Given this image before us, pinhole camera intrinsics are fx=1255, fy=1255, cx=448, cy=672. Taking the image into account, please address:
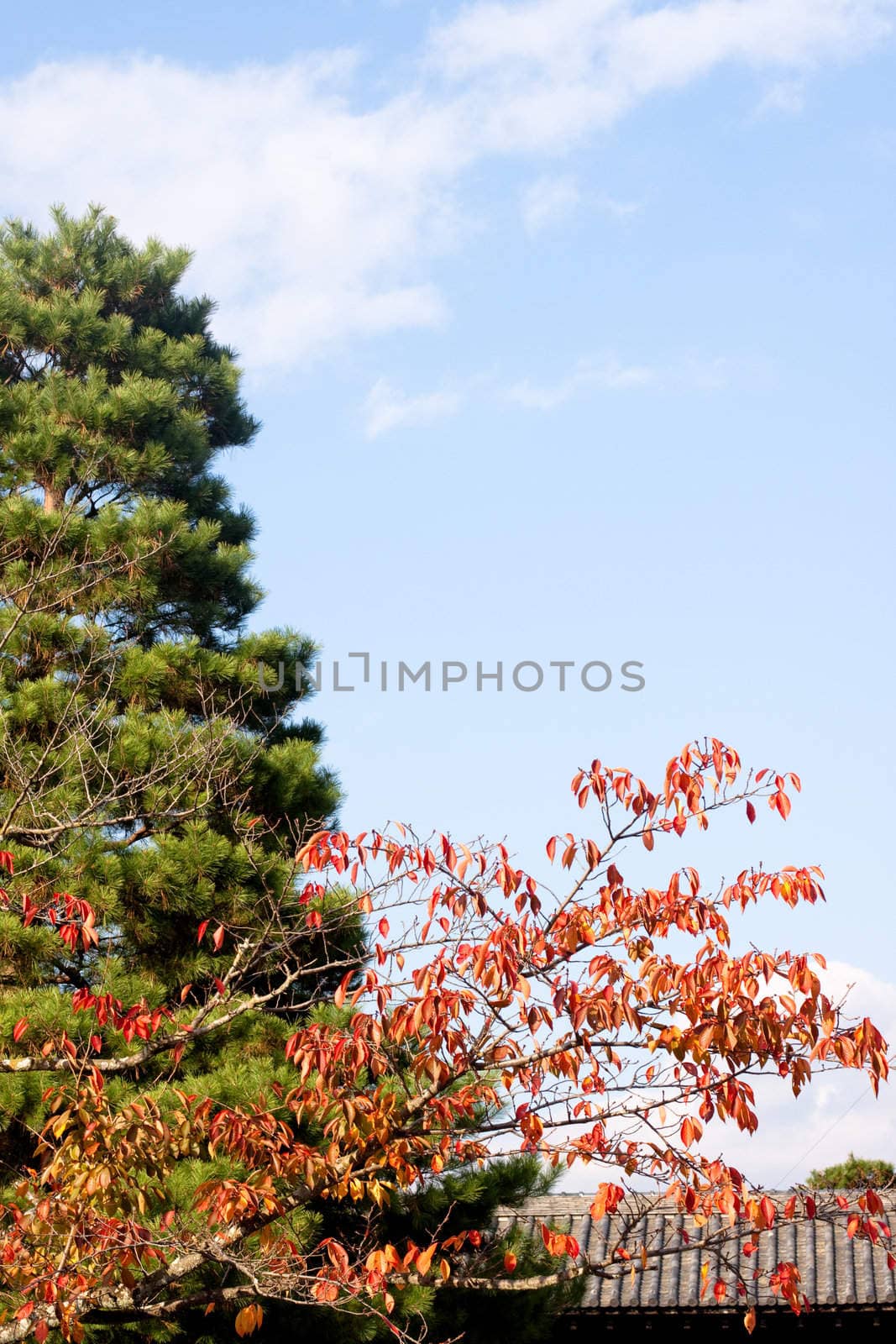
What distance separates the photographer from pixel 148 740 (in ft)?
26.9

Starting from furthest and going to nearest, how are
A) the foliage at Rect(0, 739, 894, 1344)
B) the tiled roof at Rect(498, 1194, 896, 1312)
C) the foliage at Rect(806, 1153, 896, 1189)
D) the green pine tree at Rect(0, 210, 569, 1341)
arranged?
1. the foliage at Rect(806, 1153, 896, 1189)
2. the tiled roof at Rect(498, 1194, 896, 1312)
3. the green pine tree at Rect(0, 210, 569, 1341)
4. the foliage at Rect(0, 739, 894, 1344)

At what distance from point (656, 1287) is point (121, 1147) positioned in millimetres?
6693

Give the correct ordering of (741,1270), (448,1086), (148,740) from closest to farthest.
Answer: (448,1086), (148,740), (741,1270)

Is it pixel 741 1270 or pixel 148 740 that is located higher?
pixel 148 740

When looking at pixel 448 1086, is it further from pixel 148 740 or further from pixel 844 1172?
pixel 844 1172

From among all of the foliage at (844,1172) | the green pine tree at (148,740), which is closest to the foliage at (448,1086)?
the green pine tree at (148,740)

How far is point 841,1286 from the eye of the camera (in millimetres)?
10203

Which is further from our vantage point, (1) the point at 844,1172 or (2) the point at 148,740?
(1) the point at 844,1172

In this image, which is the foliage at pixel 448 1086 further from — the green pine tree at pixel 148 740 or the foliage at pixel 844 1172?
the foliage at pixel 844 1172

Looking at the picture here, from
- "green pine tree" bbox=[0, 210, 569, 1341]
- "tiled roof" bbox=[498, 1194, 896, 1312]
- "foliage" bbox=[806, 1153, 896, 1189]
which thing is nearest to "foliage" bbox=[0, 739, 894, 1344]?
"green pine tree" bbox=[0, 210, 569, 1341]

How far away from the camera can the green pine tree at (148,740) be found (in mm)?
6887

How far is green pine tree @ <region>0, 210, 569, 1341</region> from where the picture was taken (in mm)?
→ 6887

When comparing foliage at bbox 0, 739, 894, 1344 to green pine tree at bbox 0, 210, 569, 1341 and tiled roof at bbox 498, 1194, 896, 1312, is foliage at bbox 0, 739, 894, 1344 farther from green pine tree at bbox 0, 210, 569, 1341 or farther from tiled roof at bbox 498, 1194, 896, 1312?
tiled roof at bbox 498, 1194, 896, 1312

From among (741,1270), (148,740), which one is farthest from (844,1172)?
(148,740)
